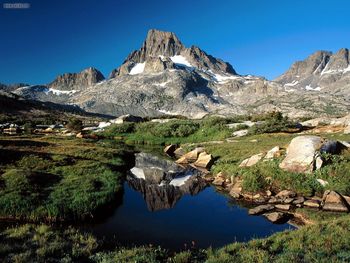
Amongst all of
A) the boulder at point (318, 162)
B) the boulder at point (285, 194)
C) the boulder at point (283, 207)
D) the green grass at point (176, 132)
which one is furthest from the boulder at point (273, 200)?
the green grass at point (176, 132)

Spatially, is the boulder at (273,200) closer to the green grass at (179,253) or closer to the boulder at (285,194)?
the boulder at (285,194)

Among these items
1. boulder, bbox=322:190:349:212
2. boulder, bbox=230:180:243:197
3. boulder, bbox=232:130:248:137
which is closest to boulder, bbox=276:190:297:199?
boulder, bbox=322:190:349:212

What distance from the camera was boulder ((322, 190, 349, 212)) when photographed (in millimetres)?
25359

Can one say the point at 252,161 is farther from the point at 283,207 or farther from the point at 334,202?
the point at 334,202

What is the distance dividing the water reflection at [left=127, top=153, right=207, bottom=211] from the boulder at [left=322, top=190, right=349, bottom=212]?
12888 millimetres

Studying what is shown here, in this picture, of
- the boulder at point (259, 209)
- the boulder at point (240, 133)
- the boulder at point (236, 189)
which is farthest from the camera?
the boulder at point (240, 133)

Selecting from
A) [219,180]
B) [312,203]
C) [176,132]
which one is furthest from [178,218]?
[176,132]

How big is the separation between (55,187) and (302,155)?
25.1m

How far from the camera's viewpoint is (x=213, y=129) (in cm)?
8206

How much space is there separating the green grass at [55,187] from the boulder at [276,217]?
46.0 feet

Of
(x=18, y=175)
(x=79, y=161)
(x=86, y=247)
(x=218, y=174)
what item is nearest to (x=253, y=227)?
(x=86, y=247)

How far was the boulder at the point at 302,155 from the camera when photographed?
105 ft

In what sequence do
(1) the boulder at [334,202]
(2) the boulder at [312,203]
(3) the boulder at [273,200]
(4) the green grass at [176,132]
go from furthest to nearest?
1. (4) the green grass at [176,132]
2. (3) the boulder at [273,200]
3. (2) the boulder at [312,203]
4. (1) the boulder at [334,202]

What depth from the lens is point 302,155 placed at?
109 ft
